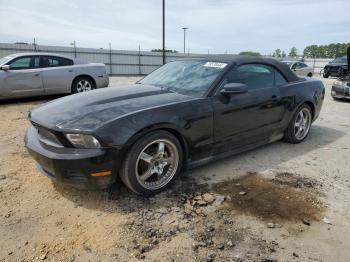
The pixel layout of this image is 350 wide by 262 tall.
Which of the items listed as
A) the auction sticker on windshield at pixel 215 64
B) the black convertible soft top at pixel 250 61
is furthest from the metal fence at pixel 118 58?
the auction sticker on windshield at pixel 215 64

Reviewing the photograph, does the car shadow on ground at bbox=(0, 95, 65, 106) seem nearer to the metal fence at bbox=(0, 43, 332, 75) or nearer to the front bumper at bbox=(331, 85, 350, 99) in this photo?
the front bumper at bbox=(331, 85, 350, 99)

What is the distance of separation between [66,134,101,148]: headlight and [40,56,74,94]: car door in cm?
635

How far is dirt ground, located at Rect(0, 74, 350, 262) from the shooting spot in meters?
2.42

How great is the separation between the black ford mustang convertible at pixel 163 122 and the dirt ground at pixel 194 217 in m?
0.28

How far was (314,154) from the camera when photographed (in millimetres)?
4680

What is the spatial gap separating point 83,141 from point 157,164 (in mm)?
825

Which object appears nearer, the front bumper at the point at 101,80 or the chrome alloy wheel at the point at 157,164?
the chrome alloy wheel at the point at 157,164

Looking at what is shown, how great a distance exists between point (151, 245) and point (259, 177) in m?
1.82

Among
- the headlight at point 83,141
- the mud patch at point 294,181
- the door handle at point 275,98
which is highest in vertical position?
the door handle at point 275,98

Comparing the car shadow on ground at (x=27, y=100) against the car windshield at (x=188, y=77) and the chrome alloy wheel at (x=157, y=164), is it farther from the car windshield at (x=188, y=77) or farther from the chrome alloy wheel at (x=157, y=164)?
the chrome alloy wheel at (x=157, y=164)

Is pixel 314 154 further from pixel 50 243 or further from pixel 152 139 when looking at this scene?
pixel 50 243

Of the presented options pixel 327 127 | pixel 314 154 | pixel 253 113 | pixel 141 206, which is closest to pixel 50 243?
pixel 141 206

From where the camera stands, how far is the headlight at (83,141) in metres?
2.80

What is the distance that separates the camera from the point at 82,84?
30.1 ft
